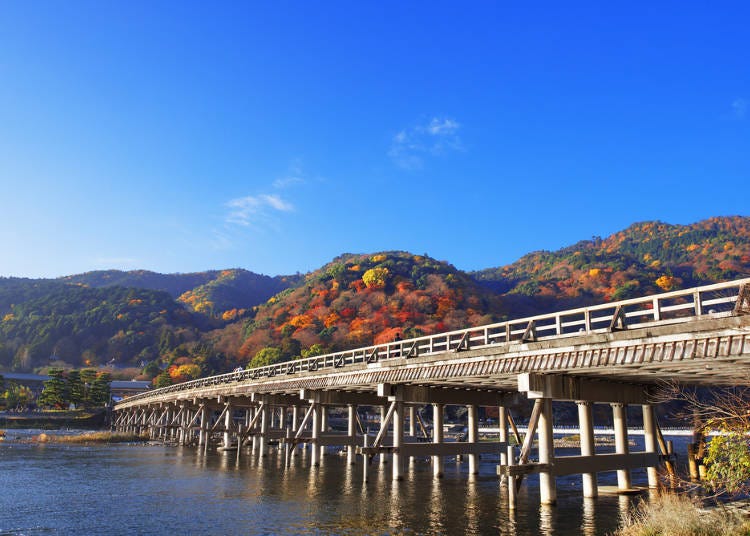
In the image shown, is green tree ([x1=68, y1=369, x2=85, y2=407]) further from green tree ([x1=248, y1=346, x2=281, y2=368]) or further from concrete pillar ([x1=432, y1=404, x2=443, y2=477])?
concrete pillar ([x1=432, y1=404, x2=443, y2=477])

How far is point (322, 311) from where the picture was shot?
128 meters

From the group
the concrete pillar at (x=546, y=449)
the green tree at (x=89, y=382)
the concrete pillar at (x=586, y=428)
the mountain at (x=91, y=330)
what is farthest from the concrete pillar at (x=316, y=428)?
the mountain at (x=91, y=330)

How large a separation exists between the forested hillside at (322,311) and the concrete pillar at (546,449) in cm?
8251

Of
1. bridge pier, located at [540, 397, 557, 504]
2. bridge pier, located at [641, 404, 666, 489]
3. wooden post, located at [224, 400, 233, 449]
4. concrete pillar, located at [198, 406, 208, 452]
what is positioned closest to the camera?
bridge pier, located at [540, 397, 557, 504]

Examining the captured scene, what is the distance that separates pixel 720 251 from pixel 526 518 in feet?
605

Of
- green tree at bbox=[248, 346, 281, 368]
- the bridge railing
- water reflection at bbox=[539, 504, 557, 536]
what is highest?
green tree at bbox=[248, 346, 281, 368]

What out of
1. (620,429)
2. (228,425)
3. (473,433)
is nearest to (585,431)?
(620,429)

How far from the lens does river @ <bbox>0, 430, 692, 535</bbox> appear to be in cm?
1850

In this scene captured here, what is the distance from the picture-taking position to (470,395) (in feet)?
104

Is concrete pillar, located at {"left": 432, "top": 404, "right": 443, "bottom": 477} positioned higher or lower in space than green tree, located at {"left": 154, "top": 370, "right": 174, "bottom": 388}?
lower

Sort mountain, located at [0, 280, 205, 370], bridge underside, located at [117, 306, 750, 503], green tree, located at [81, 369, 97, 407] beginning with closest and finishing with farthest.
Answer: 1. bridge underside, located at [117, 306, 750, 503]
2. green tree, located at [81, 369, 97, 407]
3. mountain, located at [0, 280, 205, 370]

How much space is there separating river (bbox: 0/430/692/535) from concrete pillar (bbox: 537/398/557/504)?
0.59 metres

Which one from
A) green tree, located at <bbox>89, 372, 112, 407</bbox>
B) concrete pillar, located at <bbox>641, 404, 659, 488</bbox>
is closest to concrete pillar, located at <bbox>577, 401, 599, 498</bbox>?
concrete pillar, located at <bbox>641, 404, 659, 488</bbox>

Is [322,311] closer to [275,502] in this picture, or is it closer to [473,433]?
[473,433]
